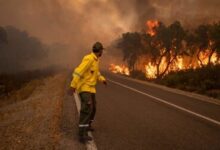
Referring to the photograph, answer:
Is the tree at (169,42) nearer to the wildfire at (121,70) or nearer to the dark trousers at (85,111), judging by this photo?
the wildfire at (121,70)

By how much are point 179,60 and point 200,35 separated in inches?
221

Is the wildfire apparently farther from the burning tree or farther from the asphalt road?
the asphalt road

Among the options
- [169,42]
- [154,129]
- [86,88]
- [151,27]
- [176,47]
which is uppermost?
[151,27]

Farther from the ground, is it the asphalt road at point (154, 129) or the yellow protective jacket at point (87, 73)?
the yellow protective jacket at point (87, 73)

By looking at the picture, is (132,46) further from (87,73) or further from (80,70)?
(80,70)

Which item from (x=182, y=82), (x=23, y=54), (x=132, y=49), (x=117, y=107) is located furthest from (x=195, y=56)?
(x=23, y=54)

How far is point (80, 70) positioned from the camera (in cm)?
559

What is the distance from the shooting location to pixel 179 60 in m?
45.6

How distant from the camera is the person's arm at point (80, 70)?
5543mm

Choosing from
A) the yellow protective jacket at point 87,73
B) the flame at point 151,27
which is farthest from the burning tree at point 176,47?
the yellow protective jacket at point 87,73

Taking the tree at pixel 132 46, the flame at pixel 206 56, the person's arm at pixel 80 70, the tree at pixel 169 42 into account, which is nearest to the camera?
the person's arm at pixel 80 70

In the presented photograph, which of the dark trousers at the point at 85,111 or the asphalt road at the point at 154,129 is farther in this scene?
the dark trousers at the point at 85,111

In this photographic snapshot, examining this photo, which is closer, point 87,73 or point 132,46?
point 87,73

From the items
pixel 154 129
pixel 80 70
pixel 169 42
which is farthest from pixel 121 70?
pixel 80 70
